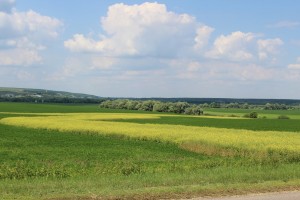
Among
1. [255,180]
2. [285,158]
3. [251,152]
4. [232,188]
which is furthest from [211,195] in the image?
[251,152]

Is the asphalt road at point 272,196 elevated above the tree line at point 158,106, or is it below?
below

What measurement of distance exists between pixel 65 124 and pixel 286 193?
4513cm

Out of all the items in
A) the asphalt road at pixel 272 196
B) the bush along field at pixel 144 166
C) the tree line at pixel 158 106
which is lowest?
the bush along field at pixel 144 166

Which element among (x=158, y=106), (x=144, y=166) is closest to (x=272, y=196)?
(x=144, y=166)

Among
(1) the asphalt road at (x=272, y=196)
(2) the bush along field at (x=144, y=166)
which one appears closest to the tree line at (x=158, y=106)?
(2) the bush along field at (x=144, y=166)

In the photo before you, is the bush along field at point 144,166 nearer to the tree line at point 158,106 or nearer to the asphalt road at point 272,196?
the asphalt road at point 272,196

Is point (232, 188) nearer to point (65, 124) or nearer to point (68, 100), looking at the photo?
point (65, 124)

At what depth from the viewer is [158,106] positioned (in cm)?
13050

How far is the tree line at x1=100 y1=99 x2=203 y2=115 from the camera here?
4872 inches

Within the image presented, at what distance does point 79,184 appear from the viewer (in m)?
14.6

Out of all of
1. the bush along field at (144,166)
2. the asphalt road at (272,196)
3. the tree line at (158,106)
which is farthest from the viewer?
the tree line at (158,106)

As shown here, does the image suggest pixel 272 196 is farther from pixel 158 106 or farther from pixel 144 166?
pixel 158 106

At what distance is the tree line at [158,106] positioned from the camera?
123750 mm

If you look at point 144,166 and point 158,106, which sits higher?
point 158,106
